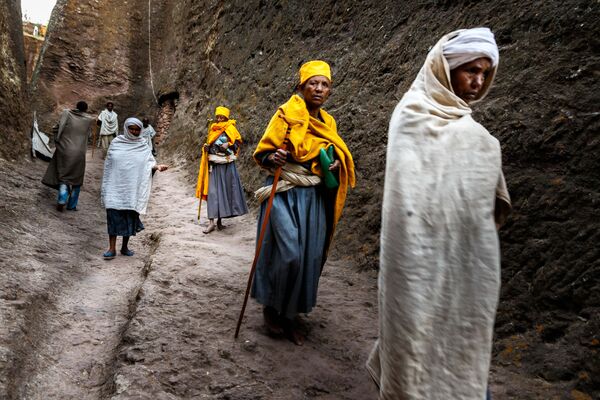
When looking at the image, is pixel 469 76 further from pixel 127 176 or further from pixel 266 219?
pixel 127 176

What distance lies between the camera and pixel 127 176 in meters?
5.88

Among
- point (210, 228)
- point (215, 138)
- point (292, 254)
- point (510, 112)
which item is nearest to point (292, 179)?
point (292, 254)

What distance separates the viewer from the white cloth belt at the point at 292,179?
3.35m

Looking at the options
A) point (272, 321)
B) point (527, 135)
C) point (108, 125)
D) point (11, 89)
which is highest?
point (527, 135)

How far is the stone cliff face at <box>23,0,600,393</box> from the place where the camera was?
9.88ft

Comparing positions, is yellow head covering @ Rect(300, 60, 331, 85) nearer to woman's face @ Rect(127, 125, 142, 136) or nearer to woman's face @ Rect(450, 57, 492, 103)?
woman's face @ Rect(450, 57, 492, 103)

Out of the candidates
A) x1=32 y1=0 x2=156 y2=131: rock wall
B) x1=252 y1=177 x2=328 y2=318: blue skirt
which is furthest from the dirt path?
x1=32 y1=0 x2=156 y2=131: rock wall

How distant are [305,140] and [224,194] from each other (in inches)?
154

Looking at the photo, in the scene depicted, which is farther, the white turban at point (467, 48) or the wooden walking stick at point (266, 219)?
the wooden walking stick at point (266, 219)

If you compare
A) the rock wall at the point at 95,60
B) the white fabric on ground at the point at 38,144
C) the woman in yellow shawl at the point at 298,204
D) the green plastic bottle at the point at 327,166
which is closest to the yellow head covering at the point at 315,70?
the woman in yellow shawl at the point at 298,204

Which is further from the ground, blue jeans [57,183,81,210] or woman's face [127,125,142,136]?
woman's face [127,125,142,136]

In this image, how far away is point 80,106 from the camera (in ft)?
26.9

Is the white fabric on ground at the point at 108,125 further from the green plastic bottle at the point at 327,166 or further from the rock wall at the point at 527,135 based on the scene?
the green plastic bottle at the point at 327,166

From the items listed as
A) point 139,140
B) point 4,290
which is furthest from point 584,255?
point 139,140
